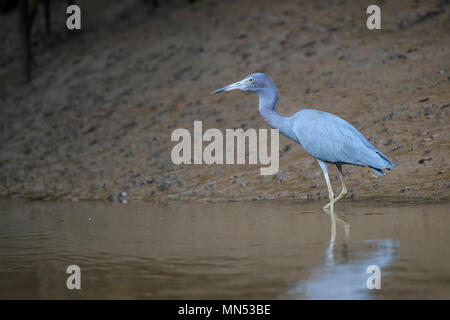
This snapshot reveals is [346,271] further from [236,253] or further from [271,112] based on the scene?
[271,112]

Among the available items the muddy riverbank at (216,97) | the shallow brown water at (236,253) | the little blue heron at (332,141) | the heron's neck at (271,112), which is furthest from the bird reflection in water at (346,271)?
the muddy riverbank at (216,97)

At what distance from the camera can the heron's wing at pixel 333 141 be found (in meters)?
7.11

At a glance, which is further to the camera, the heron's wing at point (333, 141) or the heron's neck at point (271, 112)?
the heron's neck at point (271, 112)

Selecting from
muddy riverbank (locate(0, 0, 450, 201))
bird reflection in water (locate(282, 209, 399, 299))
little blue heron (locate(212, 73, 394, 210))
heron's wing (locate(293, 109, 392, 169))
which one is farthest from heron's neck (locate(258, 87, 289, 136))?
bird reflection in water (locate(282, 209, 399, 299))

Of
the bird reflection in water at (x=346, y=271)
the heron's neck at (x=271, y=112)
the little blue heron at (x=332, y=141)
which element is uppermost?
Answer: the heron's neck at (x=271, y=112)

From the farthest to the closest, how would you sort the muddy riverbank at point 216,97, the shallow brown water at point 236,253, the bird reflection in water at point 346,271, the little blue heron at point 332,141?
the muddy riverbank at point 216,97 < the little blue heron at point 332,141 < the shallow brown water at point 236,253 < the bird reflection in water at point 346,271

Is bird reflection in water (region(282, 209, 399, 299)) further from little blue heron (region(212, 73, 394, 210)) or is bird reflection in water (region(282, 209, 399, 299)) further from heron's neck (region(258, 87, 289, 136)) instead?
heron's neck (region(258, 87, 289, 136))

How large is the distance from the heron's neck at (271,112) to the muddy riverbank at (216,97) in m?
1.20

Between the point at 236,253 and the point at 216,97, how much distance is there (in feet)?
30.6

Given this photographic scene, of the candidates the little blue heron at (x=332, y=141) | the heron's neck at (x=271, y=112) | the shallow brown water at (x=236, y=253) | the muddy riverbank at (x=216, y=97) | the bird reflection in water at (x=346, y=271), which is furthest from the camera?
the muddy riverbank at (x=216, y=97)

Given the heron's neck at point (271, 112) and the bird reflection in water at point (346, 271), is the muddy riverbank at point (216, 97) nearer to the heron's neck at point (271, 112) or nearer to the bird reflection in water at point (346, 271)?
the heron's neck at point (271, 112)

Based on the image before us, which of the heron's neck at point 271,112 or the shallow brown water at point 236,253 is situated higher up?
the heron's neck at point 271,112

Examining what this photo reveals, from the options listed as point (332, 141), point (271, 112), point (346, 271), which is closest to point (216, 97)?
point (271, 112)
